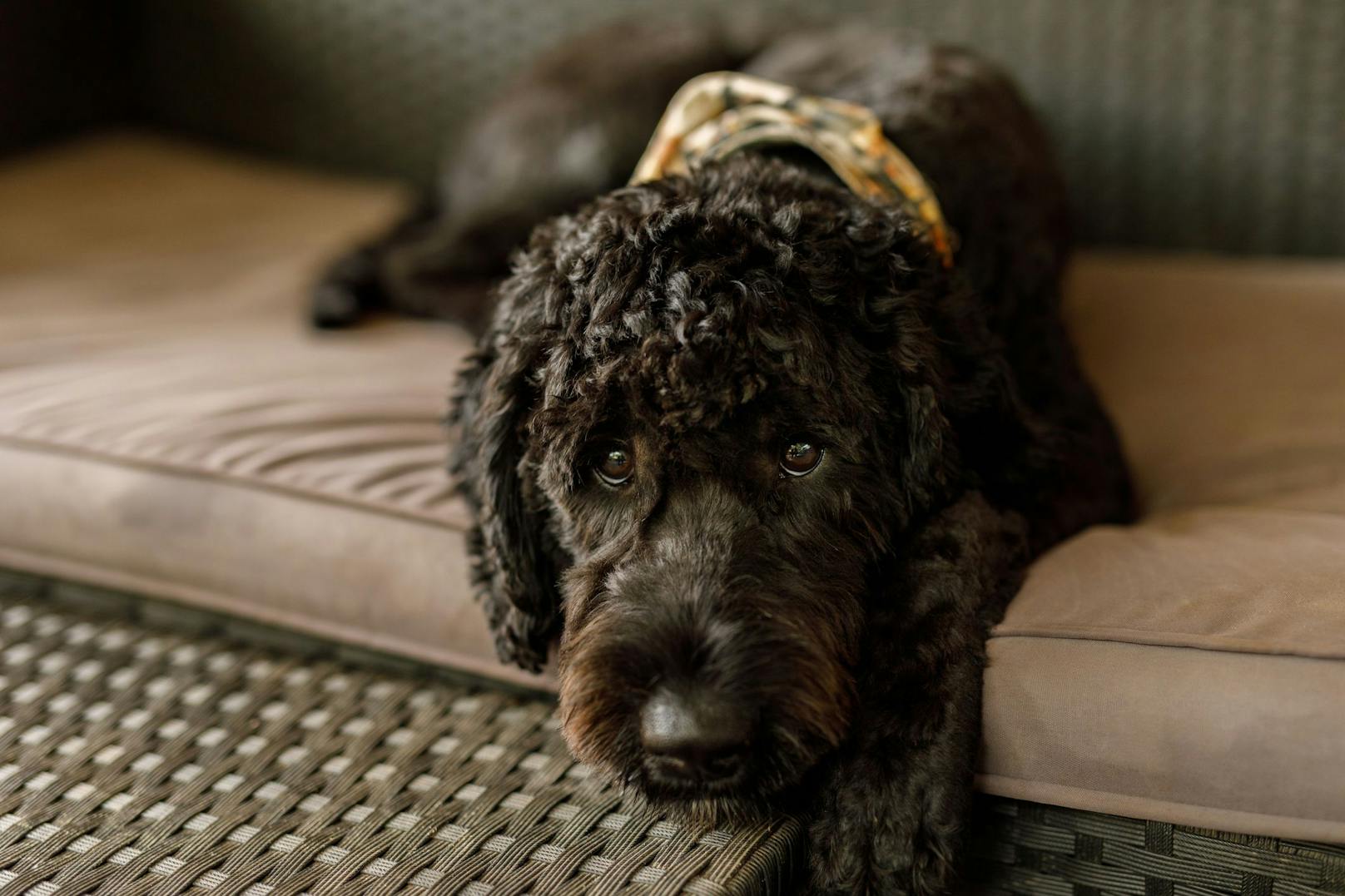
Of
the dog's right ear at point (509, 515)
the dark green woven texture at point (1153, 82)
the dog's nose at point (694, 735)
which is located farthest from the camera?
the dark green woven texture at point (1153, 82)

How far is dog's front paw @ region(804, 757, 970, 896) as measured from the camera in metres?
1.42

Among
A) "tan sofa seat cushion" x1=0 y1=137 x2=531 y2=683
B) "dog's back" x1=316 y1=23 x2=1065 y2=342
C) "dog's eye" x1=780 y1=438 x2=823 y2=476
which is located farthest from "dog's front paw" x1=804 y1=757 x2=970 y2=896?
"dog's back" x1=316 y1=23 x2=1065 y2=342

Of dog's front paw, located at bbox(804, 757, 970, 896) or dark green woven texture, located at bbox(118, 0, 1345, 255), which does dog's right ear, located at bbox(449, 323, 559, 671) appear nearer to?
dog's front paw, located at bbox(804, 757, 970, 896)

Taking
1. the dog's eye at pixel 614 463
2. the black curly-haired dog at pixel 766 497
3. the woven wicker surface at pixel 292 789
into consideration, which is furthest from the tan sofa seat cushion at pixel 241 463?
the dog's eye at pixel 614 463

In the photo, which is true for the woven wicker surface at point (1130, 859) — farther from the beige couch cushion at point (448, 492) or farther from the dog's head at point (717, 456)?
the dog's head at point (717, 456)

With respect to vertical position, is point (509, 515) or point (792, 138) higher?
point (792, 138)

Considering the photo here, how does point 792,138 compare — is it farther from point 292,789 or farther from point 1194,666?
point 292,789

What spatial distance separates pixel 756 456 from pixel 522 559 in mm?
417

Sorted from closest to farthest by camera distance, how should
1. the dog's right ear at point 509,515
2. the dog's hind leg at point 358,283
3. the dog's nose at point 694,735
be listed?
1. the dog's nose at point 694,735
2. the dog's right ear at point 509,515
3. the dog's hind leg at point 358,283

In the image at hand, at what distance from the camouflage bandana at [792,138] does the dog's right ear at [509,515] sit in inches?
16.0

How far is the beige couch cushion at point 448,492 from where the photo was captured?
146 centimetres

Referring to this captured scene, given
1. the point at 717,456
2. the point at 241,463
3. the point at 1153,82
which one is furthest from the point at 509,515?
the point at 1153,82

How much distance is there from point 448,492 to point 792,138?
841 mm

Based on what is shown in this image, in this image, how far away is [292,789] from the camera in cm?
172
